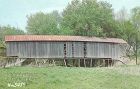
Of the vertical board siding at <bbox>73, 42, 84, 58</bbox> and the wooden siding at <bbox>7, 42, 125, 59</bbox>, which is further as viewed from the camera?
the vertical board siding at <bbox>73, 42, 84, 58</bbox>

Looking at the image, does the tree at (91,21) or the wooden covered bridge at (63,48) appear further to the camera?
the tree at (91,21)

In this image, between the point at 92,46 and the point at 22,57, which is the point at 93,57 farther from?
the point at 22,57

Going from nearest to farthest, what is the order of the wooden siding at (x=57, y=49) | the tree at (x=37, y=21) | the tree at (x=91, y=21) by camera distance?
the wooden siding at (x=57, y=49) < the tree at (x=91, y=21) < the tree at (x=37, y=21)

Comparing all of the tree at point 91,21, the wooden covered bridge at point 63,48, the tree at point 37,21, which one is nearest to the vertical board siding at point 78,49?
the wooden covered bridge at point 63,48

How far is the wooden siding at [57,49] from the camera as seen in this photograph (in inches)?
1873

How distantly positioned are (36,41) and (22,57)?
2.62 metres

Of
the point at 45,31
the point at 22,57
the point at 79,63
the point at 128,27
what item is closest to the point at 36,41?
the point at 22,57

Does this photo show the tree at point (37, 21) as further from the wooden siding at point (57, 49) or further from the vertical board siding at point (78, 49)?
the wooden siding at point (57, 49)

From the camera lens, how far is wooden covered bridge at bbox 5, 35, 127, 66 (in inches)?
1875

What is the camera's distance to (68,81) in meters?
26.7

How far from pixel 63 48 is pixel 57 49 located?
0.81 meters

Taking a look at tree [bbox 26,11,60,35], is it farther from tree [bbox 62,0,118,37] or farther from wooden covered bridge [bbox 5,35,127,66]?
wooden covered bridge [bbox 5,35,127,66]

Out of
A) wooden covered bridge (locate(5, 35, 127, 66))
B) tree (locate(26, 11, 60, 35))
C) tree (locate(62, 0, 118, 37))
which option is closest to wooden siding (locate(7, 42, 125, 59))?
wooden covered bridge (locate(5, 35, 127, 66))

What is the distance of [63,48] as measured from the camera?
49.2 metres
